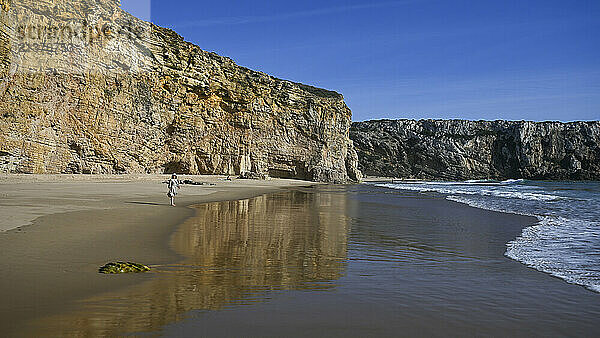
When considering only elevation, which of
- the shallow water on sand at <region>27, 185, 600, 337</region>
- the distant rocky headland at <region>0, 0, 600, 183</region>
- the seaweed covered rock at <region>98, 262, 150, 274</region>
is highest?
the distant rocky headland at <region>0, 0, 600, 183</region>

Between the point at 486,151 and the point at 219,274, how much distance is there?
98717mm

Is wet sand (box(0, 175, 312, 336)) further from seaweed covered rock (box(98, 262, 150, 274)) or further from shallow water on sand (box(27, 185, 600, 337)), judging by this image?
shallow water on sand (box(27, 185, 600, 337))

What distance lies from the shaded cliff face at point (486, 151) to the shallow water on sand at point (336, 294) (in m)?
85.5

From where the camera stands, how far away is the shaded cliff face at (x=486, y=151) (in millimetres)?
89062

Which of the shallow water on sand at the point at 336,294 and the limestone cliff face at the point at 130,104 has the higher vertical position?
the limestone cliff face at the point at 130,104

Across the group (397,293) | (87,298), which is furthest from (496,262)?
(87,298)

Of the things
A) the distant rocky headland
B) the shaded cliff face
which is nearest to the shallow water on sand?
the distant rocky headland

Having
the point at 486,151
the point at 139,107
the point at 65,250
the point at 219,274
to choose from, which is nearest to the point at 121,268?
the point at 219,274

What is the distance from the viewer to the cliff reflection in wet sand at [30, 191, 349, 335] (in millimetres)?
3260

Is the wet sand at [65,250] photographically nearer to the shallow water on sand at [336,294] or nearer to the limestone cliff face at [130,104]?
the shallow water on sand at [336,294]

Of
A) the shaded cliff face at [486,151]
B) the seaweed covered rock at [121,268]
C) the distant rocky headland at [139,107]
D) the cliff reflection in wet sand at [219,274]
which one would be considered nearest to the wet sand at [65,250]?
the seaweed covered rock at [121,268]

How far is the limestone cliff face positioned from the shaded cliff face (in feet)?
158

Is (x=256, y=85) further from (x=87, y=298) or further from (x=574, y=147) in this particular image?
(x=574, y=147)

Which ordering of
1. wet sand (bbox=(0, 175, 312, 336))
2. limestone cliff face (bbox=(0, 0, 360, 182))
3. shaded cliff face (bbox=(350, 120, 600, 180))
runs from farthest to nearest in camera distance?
1. shaded cliff face (bbox=(350, 120, 600, 180))
2. limestone cliff face (bbox=(0, 0, 360, 182))
3. wet sand (bbox=(0, 175, 312, 336))
